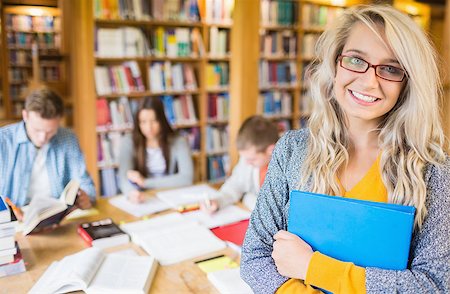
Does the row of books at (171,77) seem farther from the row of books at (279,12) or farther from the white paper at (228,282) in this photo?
the white paper at (228,282)

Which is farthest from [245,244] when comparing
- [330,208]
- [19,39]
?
[19,39]

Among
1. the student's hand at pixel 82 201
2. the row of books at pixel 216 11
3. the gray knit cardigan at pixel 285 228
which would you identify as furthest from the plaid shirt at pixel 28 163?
the row of books at pixel 216 11

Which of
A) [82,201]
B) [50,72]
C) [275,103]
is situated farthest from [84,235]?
[50,72]

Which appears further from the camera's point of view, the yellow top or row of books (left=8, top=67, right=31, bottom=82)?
row of books (left=8, top=67, right=31, bottom=82)

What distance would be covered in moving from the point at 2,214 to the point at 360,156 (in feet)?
3.85

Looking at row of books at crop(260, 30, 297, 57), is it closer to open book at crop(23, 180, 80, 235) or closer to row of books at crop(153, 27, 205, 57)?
row of books at crop(153, 27, 205, 57)

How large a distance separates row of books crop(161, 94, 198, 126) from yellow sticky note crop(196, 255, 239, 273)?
A: 289 cm

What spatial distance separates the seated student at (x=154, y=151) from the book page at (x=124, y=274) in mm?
1214

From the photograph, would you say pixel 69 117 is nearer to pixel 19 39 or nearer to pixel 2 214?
pixel 19 39

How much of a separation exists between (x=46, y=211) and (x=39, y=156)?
484 mm

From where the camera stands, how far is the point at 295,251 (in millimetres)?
1134

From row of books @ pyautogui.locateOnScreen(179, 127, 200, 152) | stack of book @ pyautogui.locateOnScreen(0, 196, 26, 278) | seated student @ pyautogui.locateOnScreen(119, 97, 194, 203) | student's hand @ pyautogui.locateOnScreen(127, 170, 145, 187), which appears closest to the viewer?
stack of book @ pyautogui.locateOnScreen(0, 196, 26, 278)

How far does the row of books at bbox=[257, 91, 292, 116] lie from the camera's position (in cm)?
513

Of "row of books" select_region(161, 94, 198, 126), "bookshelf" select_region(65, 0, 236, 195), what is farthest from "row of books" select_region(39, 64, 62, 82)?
"row of books" select_region(161, 94, 198, 126)
